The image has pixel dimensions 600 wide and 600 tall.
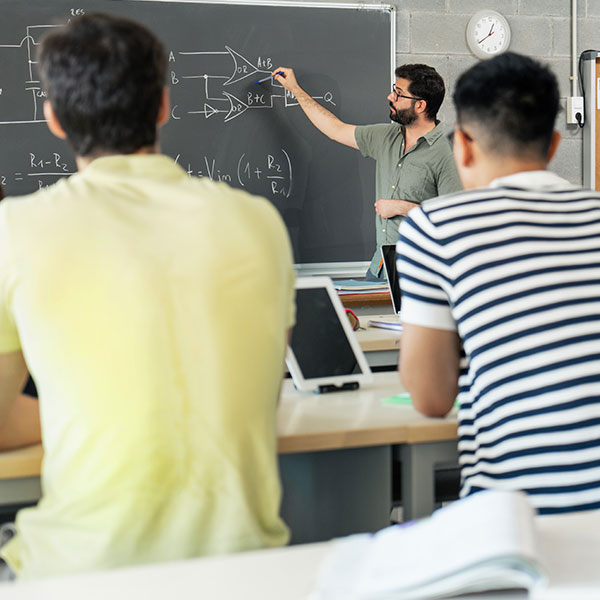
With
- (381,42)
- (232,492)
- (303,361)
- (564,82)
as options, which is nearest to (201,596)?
(232,492)

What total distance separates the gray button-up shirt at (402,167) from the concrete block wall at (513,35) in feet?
0.97

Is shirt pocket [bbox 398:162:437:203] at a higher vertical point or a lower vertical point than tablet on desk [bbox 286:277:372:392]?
higher

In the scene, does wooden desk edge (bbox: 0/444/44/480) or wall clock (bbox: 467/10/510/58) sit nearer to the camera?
wooden desk edge (bbox: 0/444/44/480)

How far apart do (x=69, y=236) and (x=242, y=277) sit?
0.23m

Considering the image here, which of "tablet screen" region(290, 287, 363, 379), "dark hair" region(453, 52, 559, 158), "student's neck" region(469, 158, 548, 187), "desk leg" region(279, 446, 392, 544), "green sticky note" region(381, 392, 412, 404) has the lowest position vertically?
"desk leg" region(279, 446, 392, 544)

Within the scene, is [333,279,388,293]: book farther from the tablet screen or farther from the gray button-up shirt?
the tablet screen

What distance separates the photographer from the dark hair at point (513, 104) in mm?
1420

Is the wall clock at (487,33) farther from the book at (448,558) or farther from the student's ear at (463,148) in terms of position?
the book at (448,558)

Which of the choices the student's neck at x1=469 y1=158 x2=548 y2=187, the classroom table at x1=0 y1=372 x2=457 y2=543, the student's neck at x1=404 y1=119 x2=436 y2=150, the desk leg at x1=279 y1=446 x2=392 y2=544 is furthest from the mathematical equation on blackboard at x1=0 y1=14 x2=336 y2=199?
the student's neck at x1=469 y1=158 x2=548 y2=187

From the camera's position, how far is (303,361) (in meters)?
1.83

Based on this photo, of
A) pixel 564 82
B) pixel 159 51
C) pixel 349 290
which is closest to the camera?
pixel 159 51

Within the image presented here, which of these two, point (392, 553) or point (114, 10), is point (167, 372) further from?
point (114, 10)

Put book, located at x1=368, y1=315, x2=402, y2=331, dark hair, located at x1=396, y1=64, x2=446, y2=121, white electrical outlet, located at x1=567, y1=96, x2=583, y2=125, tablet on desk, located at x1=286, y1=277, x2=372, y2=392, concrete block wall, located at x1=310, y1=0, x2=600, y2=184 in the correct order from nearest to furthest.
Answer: tablet on desk, located at x1=286, y1=277, x2=372, y2=392
book, located at x1=368, y1=315, x2=402, y2=331
dark hair, located at x1=396, y1=64, x2=446, y2=121
concrete block wall, located at x1=310, y1=0, x2=600, y2=184
white electrical outlet, located at x1=567, y1=96, x2=583, y2=125

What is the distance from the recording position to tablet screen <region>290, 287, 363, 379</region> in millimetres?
1831
